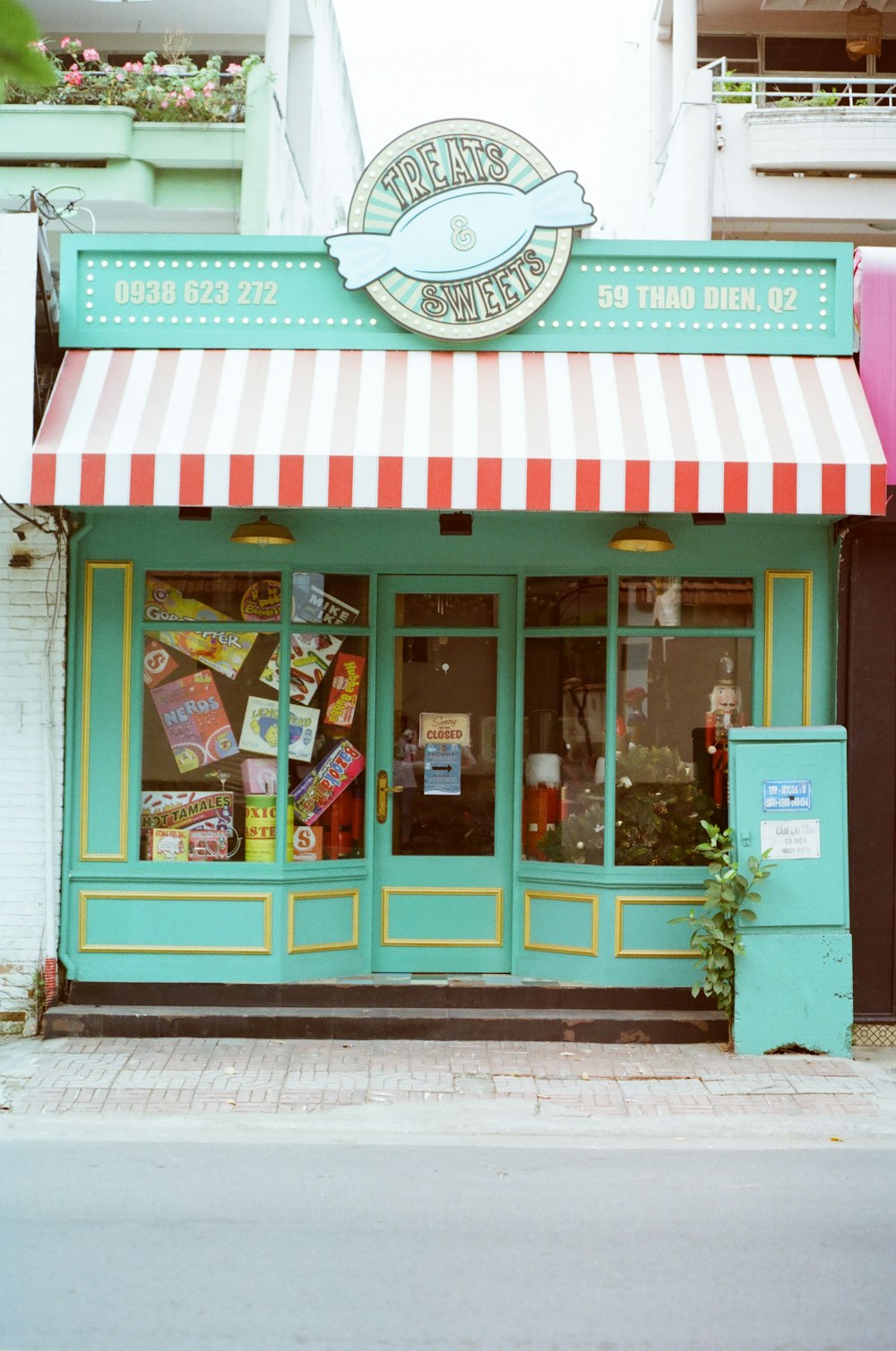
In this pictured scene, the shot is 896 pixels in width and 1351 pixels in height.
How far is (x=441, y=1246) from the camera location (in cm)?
476

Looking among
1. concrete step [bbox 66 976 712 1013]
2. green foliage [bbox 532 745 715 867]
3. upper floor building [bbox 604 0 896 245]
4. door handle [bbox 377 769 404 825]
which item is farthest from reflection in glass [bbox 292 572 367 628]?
upper floor building [bbox 604 0 896 245]

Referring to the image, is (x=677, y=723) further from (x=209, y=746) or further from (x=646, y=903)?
(x=209, y=746)

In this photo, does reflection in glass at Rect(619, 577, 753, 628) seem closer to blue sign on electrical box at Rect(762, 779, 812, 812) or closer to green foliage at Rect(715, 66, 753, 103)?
blue sign on electrical box at Rect(762, 779, 812, 812)

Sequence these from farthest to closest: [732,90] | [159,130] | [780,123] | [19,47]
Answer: [732,90], [780,123], [159,130], [19,47]

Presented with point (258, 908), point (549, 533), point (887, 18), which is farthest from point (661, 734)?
point (887, 18)

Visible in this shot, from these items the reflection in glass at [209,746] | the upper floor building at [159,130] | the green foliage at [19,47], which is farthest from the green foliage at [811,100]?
the green foliage at [19,47]

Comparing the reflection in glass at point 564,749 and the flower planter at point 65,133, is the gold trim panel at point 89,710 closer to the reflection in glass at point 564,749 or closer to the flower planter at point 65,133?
the reflection in glass at point 564,749

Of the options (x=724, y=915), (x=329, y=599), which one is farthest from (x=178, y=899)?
(x=724, y=915)

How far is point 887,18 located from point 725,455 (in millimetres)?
11522

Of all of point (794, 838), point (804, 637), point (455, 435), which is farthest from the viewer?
point (804, 637)

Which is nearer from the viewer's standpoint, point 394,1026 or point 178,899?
point 394,1026

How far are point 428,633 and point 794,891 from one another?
9.30ft

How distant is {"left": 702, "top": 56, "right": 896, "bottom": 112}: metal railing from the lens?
46.1 ft

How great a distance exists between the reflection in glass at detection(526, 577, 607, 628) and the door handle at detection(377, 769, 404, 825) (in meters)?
1.39
